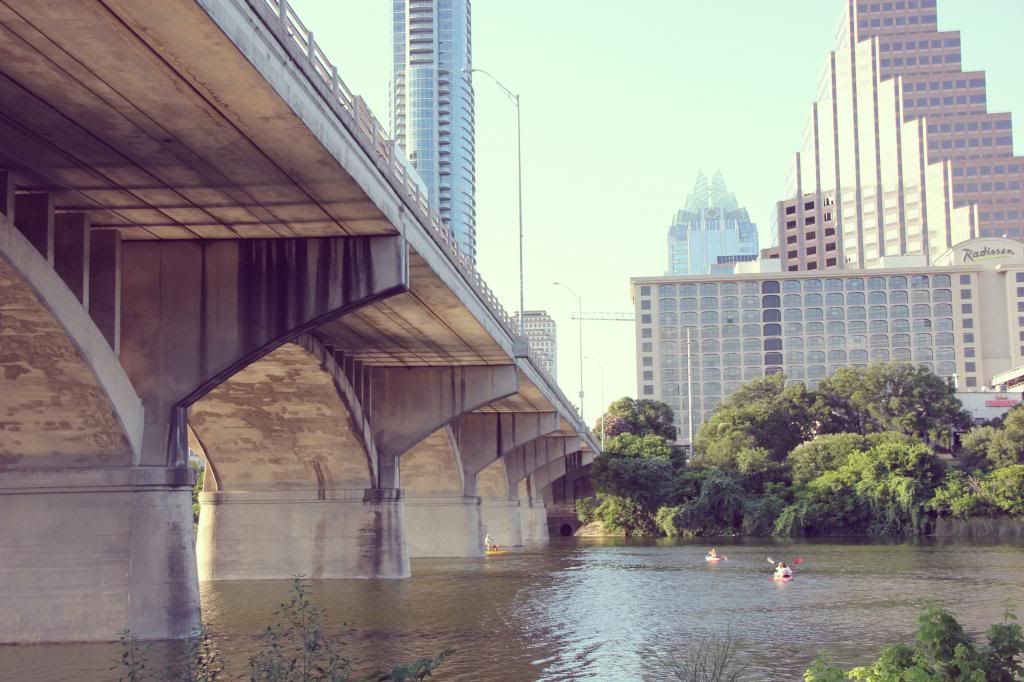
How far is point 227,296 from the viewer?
95.7ft

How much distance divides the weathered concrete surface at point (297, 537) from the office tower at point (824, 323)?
5531 inches

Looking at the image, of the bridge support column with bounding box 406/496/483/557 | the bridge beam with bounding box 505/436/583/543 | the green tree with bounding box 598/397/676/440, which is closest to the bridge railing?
the bridge support column with bounding box 406/496/483/557

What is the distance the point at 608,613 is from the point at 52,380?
17.0 m

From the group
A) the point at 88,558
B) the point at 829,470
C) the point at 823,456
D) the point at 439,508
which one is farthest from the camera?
the point at 823,456

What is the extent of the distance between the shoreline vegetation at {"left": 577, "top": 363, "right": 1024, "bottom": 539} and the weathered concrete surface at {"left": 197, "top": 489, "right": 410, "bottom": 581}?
172 feet

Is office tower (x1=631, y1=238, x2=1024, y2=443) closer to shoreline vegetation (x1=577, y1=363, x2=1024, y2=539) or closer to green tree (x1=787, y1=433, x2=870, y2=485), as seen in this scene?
shoreline vegetation (x1=577, y1=363, x2=1024, y2=539)

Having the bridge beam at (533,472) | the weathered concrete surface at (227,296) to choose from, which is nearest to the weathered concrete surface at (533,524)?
the bridge beam at (533,472)

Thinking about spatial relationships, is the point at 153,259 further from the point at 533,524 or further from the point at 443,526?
the point at 533,524

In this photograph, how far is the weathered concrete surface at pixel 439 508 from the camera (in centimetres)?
6600

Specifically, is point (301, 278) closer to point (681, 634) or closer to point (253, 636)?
point (253, 636)

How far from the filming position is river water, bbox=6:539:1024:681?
24281mm

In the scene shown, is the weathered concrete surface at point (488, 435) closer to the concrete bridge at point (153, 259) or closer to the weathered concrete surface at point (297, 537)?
the weathered concrete surface at point (297, 537)

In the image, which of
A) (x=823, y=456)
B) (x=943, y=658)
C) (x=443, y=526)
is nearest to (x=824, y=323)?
(x=823, y=456)

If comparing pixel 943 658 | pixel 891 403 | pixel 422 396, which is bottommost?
pixel 943 658
